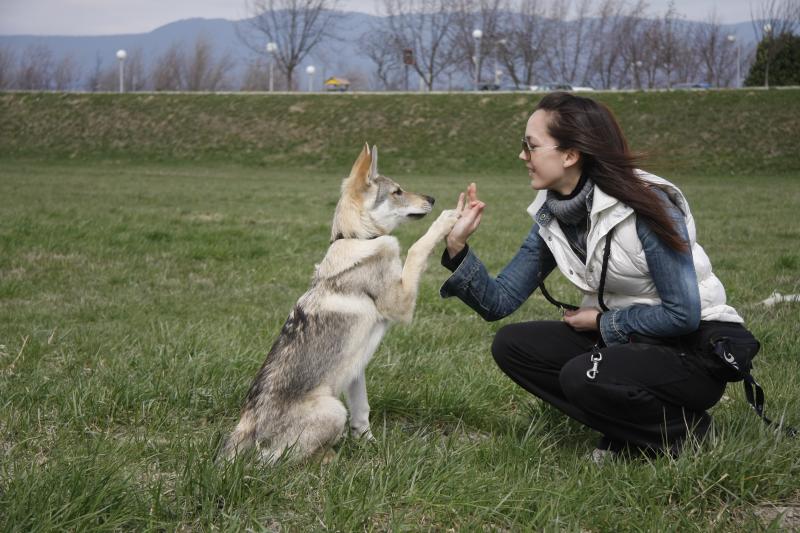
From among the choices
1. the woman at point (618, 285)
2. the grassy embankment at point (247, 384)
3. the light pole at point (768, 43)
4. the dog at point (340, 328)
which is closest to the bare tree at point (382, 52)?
the light pole at point (768, 43)

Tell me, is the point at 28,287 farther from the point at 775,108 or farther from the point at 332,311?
the point at 775,108

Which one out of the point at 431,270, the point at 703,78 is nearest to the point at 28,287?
the point at 431,270

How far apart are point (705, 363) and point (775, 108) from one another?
35.8 meters

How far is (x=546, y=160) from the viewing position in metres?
3.74

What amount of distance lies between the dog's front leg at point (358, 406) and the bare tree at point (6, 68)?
78412mm

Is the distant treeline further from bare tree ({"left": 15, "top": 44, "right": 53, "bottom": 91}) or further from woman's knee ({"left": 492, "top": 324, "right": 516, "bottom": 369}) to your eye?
A: woman's knee ({"left": 492, "top": 324, "right": 516, "bottom": 369})

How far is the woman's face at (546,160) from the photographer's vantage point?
146 inches

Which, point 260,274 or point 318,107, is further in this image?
point 318,107

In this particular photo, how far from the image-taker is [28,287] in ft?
26.6

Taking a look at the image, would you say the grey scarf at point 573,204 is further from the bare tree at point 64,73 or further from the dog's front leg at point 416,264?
the bare tree at point 64,73

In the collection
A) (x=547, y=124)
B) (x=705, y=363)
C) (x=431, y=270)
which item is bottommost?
(x=431, y=270)

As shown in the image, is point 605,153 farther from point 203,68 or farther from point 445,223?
point 203,68

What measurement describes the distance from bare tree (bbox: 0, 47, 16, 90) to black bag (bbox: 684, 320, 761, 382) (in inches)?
3127

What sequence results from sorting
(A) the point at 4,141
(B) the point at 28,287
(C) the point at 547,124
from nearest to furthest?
(C) the point at 547,124
(B) the point at 28,287
(A) the point at 4,141
